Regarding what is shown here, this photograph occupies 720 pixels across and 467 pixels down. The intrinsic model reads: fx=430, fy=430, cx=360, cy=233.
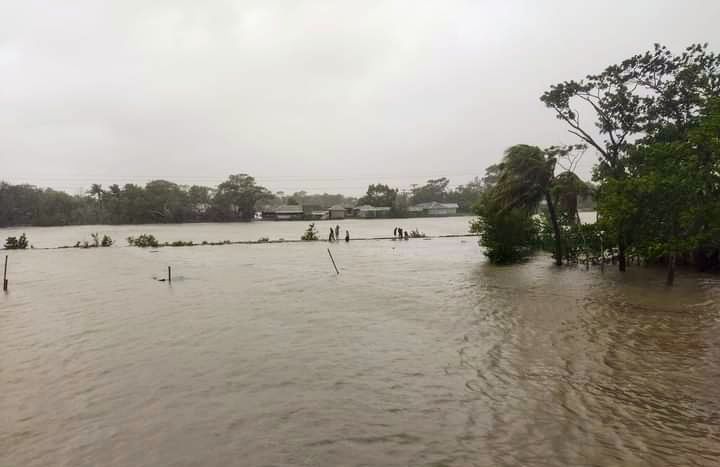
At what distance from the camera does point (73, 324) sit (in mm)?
12547

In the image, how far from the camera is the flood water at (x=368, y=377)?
5434mm

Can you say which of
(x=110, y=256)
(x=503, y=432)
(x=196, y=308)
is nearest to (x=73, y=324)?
(x=196, y=308)

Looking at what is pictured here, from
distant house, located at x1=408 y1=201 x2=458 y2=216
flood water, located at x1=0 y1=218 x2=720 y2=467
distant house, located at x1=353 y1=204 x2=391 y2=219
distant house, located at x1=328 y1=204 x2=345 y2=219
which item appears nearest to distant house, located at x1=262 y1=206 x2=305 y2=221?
distant house, located at x1=328 y1=204 x2=345 y2=219

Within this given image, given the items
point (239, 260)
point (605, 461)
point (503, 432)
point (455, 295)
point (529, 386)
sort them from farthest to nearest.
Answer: point (239, 260)
point (455, 295)
point (529, 386)
point (503, 432)
point (605, 461)

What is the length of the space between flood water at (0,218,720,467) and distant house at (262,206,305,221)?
77606mm

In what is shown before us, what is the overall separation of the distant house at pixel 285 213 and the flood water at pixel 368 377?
77.6 metres

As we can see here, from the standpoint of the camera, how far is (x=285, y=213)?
9412cm

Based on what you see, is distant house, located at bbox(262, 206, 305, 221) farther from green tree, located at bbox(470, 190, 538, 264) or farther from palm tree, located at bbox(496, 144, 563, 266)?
palm tree, located at bbox(496, 144, 563, 266)

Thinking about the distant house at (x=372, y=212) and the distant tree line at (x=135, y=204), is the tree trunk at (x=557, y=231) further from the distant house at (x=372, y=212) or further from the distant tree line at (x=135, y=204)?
the distant house at (x=372, y=212)

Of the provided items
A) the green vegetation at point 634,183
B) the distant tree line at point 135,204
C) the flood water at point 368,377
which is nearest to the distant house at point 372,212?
the distant tree line at point 135,204

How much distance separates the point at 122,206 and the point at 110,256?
184 ft

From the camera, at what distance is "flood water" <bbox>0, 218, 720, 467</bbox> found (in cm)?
543

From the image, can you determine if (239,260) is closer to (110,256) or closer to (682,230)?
(110,256)

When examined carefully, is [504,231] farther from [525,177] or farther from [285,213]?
[285,213]
